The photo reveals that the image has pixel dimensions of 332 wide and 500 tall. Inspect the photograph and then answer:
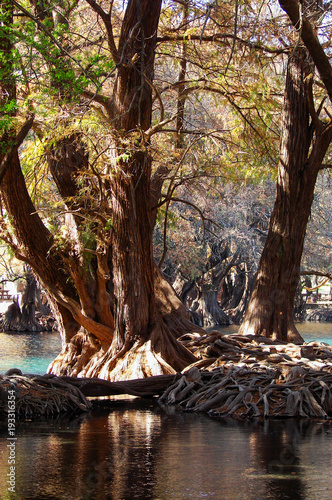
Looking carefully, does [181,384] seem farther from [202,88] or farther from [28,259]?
[202,88]

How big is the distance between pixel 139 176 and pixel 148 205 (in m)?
0.52

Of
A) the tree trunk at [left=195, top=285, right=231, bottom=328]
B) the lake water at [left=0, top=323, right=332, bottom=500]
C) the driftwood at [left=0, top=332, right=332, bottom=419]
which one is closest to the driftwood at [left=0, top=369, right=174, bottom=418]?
the driftwood at [left=0, top=332, right=332, bottom=419]

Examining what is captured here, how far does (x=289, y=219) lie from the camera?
1220cm

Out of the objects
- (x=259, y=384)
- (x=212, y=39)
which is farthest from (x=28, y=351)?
(x=259, y=384)

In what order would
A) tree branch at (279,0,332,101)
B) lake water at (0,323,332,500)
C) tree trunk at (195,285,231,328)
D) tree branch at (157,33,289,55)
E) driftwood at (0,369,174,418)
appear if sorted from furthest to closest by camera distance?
tree trunk at (195,285,231,328)
tree branch at (157,33,289,55)
tree branch at (279,0,332,101)
driftwood at (0,369,174,418)
lake water at (0,323,332,500)

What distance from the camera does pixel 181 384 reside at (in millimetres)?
9141

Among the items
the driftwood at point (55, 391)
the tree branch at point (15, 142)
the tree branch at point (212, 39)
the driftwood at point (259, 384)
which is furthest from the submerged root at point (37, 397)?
the tree branch at point (212, 39)

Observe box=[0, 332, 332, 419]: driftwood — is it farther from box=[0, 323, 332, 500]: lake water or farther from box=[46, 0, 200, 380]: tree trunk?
box=[46, 0, 200, 380]: tree trunk

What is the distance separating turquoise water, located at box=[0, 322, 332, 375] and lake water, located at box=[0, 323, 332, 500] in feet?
35.0

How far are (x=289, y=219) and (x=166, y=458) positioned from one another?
729 cm

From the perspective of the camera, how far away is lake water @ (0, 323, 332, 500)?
15.5ft

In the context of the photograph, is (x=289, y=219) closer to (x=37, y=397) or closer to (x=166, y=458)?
(x=37, y=397)

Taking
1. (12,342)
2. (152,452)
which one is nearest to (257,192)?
(12,342)

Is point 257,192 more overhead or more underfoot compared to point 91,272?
more overhead
